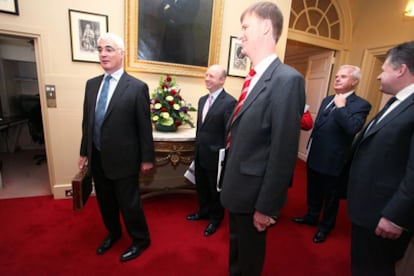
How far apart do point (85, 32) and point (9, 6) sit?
2.00ft

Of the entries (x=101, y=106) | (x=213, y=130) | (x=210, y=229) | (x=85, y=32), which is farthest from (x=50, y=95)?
(x=210, y=229)

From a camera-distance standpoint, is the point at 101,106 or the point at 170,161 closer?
the point at 101,106

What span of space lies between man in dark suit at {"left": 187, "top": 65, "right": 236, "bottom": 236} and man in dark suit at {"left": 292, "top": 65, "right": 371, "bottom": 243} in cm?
87

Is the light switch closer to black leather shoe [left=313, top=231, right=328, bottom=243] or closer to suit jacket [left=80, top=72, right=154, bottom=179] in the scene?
suit jacket [left=80, top=72, right=154, bottom=179]

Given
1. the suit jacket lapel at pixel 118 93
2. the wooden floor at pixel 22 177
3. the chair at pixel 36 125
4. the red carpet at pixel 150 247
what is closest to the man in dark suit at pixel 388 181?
the red carpet at pixel 150 247

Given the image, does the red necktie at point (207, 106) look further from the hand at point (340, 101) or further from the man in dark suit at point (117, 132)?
the hand at point (340, 101)

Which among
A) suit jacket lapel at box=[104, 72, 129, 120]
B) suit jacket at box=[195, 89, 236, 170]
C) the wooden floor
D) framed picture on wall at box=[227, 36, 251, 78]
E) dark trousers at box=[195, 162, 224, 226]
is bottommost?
the wooden floor

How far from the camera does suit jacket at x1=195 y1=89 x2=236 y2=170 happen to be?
1.79 meters

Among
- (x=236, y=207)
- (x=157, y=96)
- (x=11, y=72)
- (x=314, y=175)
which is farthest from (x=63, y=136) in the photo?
(x=11, y=72)

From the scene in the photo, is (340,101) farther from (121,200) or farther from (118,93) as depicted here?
(121,200)

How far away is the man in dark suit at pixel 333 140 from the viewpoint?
167 centimetres

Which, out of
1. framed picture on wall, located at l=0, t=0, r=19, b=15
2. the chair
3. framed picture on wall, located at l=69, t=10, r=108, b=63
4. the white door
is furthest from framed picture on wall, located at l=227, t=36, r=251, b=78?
the chair

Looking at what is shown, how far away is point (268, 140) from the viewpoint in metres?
0.92

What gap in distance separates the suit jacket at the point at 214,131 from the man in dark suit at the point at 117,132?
538 millimetres
